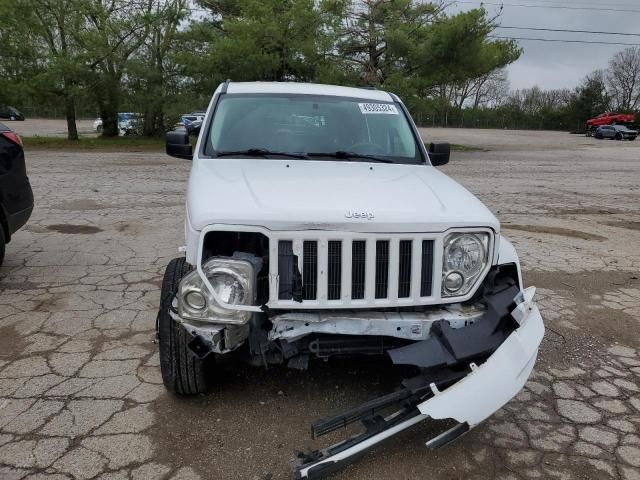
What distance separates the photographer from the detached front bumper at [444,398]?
240 cm

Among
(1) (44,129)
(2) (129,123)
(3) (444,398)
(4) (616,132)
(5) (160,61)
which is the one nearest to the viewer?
(3) (444,398)

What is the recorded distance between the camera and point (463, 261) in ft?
9.30

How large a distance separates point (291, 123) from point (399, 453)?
2.60m

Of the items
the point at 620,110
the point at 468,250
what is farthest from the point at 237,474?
the point at 620,110

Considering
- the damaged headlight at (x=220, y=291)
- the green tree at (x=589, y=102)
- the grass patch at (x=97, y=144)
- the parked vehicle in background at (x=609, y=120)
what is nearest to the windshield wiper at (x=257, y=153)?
the damaged headlight at (x=220, y=291)

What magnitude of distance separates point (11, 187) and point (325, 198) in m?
3.62

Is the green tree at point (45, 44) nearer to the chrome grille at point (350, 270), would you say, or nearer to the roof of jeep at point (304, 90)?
the roof of jeep at point (304, 90)

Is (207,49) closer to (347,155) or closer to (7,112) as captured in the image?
(7,112)

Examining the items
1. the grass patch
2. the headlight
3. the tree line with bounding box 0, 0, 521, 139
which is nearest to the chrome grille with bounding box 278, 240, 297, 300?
the headlight

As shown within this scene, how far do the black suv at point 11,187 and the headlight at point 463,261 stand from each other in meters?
4.14

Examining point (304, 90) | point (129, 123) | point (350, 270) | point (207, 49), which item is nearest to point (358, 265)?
point (350, 270)

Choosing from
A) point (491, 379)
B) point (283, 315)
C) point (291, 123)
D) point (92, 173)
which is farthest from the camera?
point (92, 173)

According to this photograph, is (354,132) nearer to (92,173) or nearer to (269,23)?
(92,173)

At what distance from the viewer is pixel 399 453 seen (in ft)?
8.98
